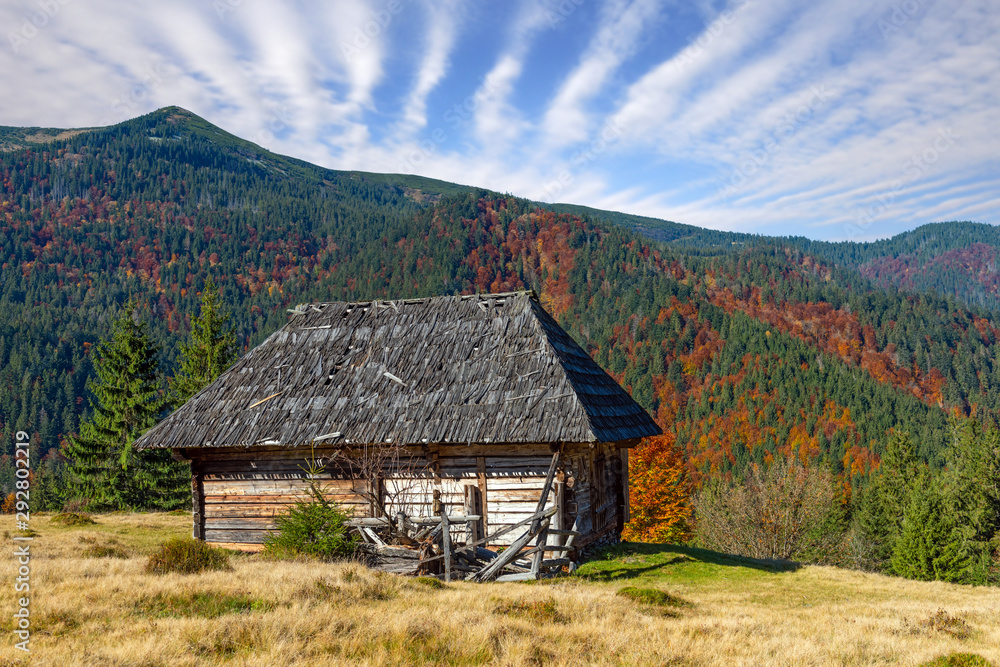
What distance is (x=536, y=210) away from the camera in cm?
18250

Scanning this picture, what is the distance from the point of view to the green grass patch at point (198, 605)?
26.5 feet

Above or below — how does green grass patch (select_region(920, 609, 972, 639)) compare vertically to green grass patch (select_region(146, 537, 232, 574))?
below

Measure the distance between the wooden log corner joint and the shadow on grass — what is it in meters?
0.71

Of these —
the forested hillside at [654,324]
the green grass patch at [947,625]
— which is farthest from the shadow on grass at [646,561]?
the forested hillside at [654,324]

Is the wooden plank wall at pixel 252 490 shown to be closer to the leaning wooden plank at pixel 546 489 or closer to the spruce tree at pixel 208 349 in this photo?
the leaning wooden plank at pixel 546 489

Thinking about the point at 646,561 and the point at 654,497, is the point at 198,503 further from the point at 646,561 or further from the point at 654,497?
the point at 654,497

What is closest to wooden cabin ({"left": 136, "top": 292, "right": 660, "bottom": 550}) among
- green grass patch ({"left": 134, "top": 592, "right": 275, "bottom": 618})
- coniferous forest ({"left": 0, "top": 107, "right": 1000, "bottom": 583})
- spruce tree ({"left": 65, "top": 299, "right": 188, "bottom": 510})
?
green grass patch ({"left": 134, "top": 592, "right": 275, "bottom": 618})

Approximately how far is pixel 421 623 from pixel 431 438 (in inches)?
297

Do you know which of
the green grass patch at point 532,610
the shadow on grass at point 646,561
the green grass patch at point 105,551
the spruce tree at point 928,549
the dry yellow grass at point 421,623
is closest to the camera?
the dry yellow grass at point 421,623

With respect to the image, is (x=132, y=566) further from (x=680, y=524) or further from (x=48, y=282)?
(x=48, y=282)

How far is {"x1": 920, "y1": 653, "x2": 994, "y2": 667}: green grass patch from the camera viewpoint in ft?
25.0

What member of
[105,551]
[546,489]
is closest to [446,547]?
[546,489]

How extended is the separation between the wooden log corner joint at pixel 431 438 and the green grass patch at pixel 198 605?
5057 mm

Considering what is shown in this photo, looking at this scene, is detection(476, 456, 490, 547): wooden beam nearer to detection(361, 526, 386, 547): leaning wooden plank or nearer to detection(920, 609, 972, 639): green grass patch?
detection(361, 526, 386, 547): leaning wooden plank
